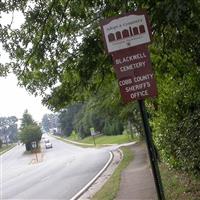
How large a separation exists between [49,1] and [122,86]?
543 cm

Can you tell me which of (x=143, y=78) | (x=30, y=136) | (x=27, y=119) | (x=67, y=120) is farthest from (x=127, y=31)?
(x=67, y=120)

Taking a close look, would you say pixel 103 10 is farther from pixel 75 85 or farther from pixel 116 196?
pixel 116 196

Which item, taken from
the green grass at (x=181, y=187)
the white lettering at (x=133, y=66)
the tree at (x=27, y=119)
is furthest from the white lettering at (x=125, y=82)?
the tree at (x=27, y=119)

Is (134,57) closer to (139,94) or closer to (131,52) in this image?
(131,52)

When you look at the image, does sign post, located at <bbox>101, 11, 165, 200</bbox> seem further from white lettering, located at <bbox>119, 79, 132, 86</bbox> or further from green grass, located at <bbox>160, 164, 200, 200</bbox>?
green grass, located at <bbox>160, 164, 200, 200</bbox>

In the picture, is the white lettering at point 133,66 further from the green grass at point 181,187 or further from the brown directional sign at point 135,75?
the green grass at point 181,187

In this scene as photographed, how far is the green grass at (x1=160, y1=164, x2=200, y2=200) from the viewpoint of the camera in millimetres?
10070

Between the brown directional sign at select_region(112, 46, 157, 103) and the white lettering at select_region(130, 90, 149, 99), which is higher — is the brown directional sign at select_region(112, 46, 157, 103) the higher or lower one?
the higher one

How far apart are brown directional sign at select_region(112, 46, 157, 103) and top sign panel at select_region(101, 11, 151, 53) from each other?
85 millimetres

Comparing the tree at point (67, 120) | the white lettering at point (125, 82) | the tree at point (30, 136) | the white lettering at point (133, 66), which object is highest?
the tree at point (67, 120)

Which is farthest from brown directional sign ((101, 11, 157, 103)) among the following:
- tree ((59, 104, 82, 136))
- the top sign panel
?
tree ((59, 104, 82, 136))

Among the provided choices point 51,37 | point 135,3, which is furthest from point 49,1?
point 135,3

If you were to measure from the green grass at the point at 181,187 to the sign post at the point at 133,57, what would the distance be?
4.77m

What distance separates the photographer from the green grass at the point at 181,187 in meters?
10.1
